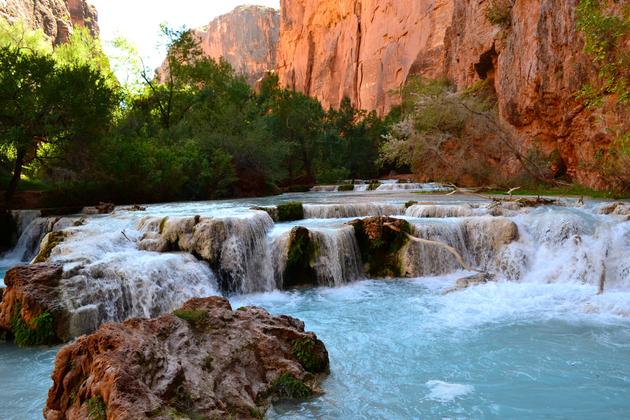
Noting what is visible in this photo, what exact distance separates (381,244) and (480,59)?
64.1 ft

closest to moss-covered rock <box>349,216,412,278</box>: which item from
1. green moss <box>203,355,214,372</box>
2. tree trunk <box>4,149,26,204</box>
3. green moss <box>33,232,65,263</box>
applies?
green moss <box>33,232,65,263</box>

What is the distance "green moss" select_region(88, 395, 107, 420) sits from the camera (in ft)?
9.53

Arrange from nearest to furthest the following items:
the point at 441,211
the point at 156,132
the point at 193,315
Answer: the point at 193,315 → the point at 441,211 → the point at 156,132

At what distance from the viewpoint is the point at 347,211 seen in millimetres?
12773

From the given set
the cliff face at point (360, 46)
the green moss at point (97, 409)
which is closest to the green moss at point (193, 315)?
the green moss at point (97, 409)

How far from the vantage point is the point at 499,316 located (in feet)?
22.7

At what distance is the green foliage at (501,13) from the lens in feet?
74.6

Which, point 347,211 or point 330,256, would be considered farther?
point 347,211

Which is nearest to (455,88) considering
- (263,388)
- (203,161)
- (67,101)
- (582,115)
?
(582,115)

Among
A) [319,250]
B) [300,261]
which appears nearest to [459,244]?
[319,250]

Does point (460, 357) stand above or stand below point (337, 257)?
below

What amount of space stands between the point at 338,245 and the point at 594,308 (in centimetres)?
466

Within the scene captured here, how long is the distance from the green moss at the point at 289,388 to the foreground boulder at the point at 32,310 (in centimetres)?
360

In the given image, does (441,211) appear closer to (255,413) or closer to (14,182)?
(255,413)
